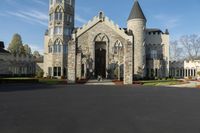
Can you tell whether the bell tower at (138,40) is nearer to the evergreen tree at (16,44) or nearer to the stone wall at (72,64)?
the stone wall at (72,64)

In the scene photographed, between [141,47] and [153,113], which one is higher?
[141,47]

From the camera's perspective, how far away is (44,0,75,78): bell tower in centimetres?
5666

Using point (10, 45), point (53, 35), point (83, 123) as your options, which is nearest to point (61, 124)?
point (83, 123)

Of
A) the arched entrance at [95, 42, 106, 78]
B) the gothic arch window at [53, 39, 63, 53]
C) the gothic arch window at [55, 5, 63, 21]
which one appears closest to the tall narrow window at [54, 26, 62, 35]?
the gothic arch window at [53, 39, 63, 53]

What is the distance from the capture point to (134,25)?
59531 mm

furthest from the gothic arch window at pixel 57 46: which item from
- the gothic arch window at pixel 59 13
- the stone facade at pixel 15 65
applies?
the stone facade at pixel 15 65

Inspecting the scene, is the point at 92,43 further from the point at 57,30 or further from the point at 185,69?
Answer: the point at 185,69

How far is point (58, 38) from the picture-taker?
56.8 meters

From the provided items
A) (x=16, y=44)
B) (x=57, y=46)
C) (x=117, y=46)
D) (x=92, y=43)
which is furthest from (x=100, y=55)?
(x=16, y=44)

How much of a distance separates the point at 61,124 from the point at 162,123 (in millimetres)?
4278

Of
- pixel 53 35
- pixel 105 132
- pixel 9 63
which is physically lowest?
pixel 105 132

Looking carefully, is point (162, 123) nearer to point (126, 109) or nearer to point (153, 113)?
point (153, 113)

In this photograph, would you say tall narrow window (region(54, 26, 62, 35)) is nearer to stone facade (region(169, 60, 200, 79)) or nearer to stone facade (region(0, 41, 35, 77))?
stone facade (region(0, 41, 35, 77))

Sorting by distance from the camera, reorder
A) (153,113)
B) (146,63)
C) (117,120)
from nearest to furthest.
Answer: (117,120)
(153,113)
(146,63)
